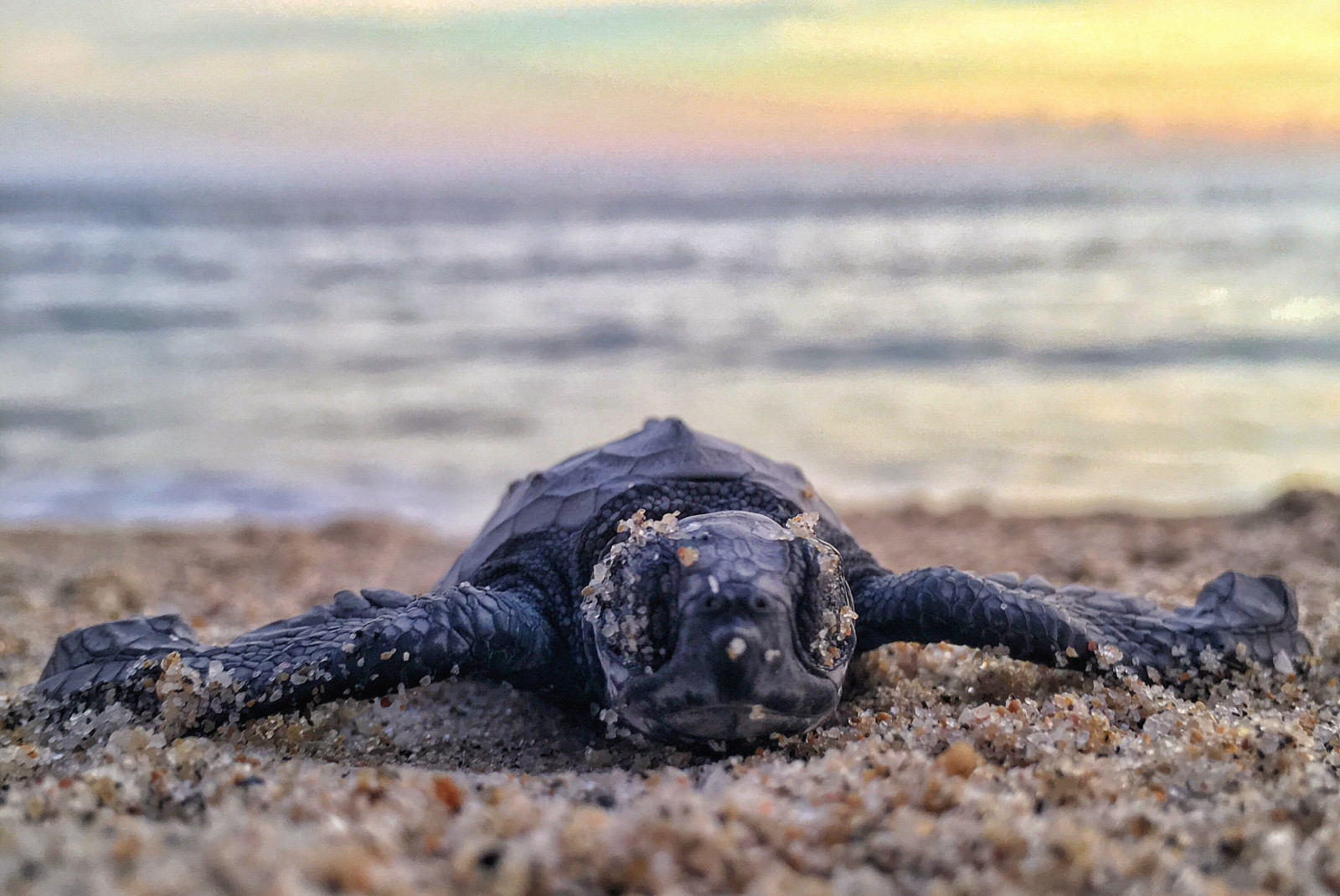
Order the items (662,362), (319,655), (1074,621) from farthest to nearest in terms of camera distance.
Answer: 1. (662,362)
2. (1074,621)
3. (319,655)

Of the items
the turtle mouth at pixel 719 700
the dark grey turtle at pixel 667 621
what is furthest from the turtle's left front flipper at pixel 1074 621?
the turtle mouth at pixel 719 700

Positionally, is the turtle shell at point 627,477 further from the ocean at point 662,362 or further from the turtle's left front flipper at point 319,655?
the ocean at point 662,362

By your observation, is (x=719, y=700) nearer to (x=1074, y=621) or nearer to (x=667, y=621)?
(x=667, y=621)

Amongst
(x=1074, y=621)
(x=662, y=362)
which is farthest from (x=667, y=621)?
(x=662, y=362)

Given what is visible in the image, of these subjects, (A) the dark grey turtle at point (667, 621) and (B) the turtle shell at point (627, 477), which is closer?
(A) the dark grey turtle at point (667, 621)

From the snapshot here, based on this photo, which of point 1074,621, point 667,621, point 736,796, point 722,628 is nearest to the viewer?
point 736,796
